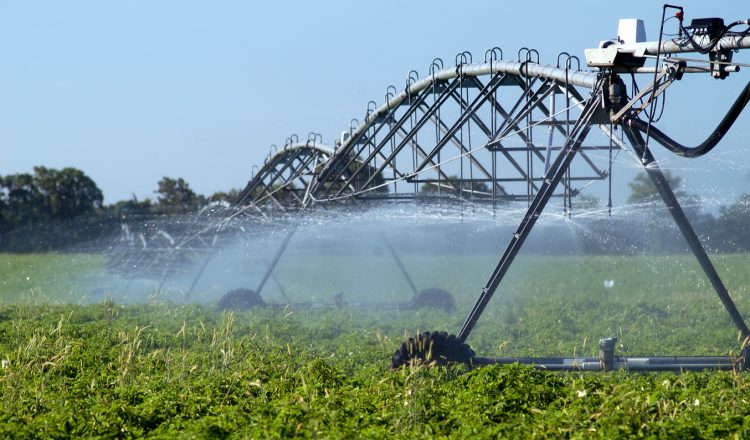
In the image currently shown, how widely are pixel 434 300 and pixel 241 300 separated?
11.1ft

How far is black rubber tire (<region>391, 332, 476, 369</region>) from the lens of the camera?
10117 mm

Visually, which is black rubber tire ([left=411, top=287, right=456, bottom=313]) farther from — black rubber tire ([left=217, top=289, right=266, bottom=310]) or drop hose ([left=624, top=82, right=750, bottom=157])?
drop hose ([left=624, top=82, right=750, bottom=157])

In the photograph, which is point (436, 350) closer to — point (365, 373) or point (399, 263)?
point (365, 373)

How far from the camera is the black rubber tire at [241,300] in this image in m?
18.6

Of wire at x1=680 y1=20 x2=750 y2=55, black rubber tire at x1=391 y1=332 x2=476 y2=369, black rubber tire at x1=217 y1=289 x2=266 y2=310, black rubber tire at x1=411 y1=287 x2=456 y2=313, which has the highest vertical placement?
wire at x1=680 y1=20 x2=750 y2=55

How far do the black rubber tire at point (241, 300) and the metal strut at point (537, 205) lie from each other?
8.02 meters

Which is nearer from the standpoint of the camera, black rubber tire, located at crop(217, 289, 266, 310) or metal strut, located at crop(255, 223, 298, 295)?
black rubber tire, located at crop(217, 289, 266, 310)

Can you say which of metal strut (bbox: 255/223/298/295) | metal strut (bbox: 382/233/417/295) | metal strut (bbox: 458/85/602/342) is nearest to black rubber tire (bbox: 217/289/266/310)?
metal strut (bbox: 255/223/298/295)

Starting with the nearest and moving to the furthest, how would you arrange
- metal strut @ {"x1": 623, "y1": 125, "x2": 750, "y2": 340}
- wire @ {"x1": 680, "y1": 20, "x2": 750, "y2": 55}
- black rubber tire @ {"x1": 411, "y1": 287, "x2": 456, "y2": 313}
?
wire @ {"x1": 680, "y1": 20, "x2": 750, "y2": 55}, metal strut @ {"x1": 623, "y1": 125, "x2": 750, "y2": 340}, black rubber tire @ {"x1": 411, "y1": 287, "x2": 456, "y2": 313}

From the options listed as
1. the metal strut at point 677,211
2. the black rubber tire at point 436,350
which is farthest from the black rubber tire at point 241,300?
the metal strut at point 677,211

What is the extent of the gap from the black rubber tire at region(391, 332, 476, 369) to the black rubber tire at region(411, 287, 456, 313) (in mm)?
7919

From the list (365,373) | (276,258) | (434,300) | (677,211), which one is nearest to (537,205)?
(677,211)

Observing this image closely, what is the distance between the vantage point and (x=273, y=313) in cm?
1666

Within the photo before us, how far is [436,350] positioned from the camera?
34.1 feet
